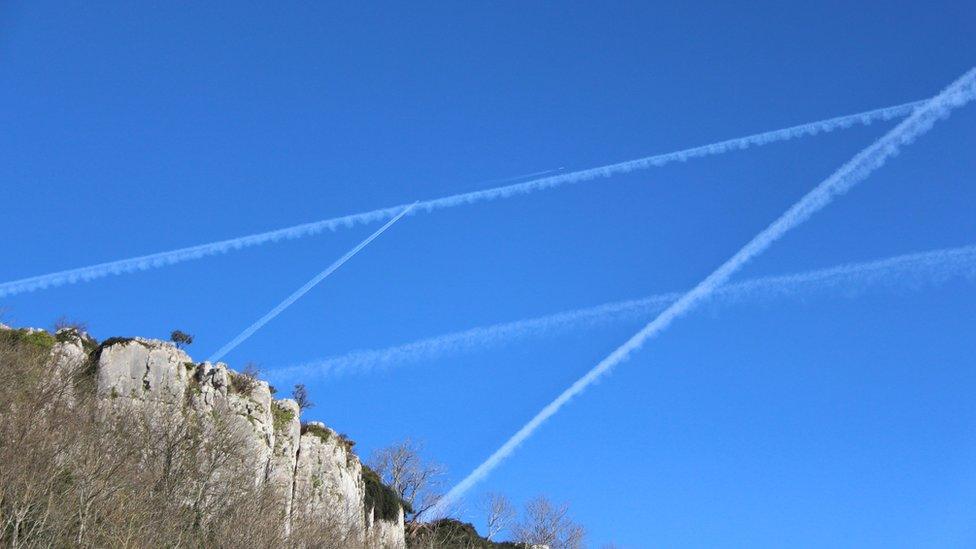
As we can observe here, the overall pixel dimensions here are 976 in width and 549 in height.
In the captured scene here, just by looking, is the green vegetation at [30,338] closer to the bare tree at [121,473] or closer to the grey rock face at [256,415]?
the bare tree at [121,473]

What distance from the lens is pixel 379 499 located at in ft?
245

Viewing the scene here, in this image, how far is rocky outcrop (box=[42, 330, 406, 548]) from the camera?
2213 inches

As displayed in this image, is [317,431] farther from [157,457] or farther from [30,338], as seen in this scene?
[30,338]

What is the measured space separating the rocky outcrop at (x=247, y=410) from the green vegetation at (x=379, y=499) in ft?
21.9

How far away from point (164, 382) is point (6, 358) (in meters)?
9.82

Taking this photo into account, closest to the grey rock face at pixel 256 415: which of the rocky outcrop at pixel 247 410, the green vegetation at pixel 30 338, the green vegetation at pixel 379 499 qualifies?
the rocky outcrop at pixel 247 410

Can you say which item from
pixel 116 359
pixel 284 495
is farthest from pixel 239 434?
pixel 116 359

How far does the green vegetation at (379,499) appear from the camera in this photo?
7288 cm

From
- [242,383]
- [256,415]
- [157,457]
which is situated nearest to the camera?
[157,457]

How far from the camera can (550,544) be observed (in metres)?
95.9

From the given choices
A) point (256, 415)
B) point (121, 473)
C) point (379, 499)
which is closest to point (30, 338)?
point (256, 415)

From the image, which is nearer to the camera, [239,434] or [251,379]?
[239,434]

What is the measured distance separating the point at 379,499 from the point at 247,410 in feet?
63.8

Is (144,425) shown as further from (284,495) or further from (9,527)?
(9,527)
